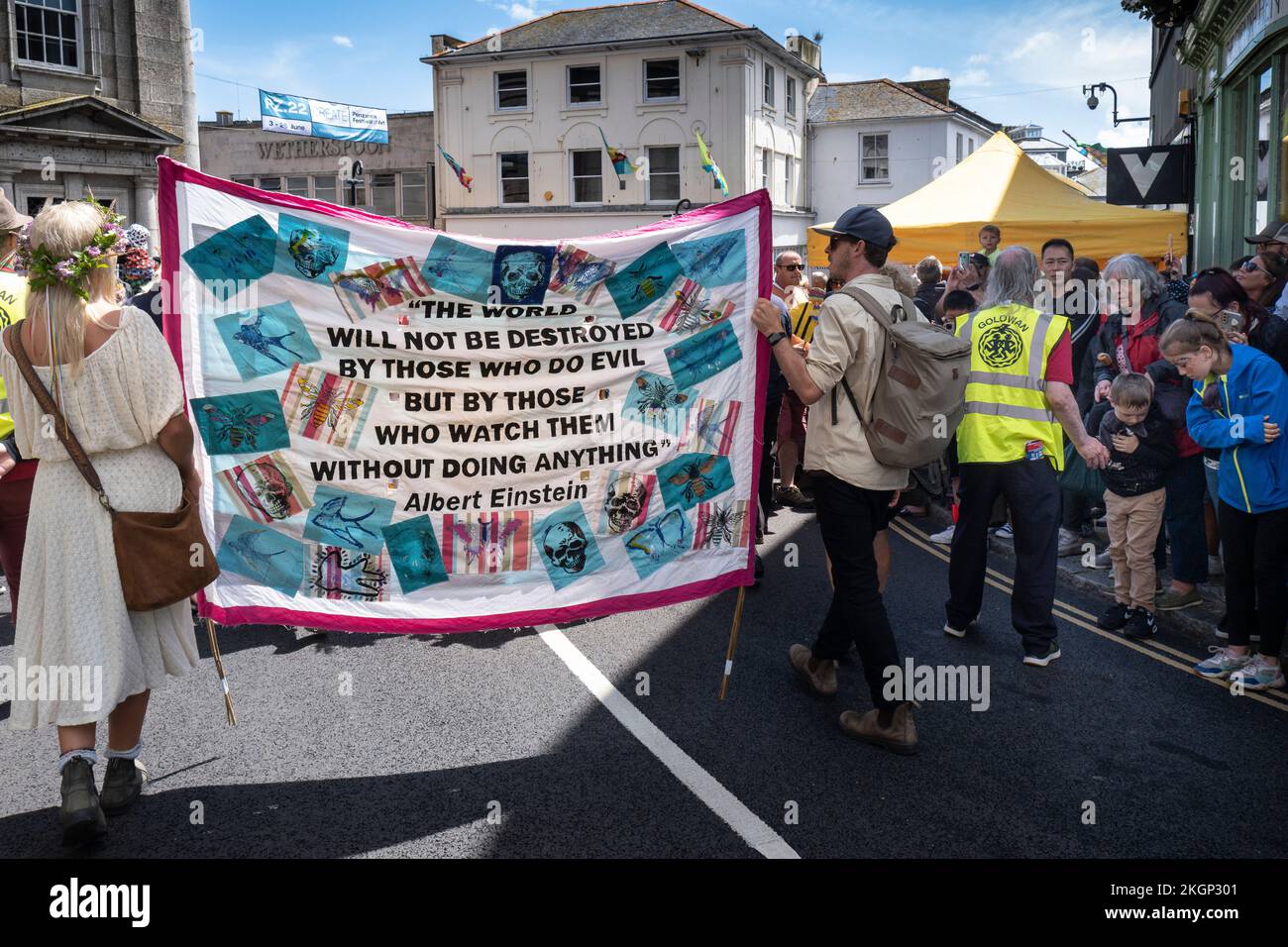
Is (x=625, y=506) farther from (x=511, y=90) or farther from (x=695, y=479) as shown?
(x=511, y=90)

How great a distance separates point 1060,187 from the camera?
13445 mm

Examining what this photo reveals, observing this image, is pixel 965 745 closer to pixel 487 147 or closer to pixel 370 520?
pixel 370 520

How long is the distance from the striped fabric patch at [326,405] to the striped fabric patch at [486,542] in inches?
21.5

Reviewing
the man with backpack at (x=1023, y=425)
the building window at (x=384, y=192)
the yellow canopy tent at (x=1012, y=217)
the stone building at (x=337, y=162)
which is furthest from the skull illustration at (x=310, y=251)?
the building window at (x=384, y=192)

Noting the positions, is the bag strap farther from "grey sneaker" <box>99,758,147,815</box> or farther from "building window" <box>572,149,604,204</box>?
"building window" <box>572,149,604,204</box>

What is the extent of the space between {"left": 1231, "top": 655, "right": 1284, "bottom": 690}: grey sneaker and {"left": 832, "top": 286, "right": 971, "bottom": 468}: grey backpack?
2114 millimetres

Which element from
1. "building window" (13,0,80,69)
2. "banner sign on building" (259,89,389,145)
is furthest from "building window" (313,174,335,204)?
"building window" (13,0,80,69)

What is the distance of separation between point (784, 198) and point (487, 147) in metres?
11.4

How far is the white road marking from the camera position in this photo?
3.88 metres

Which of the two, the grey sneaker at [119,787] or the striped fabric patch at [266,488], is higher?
the striped fabric patch at [266,488]

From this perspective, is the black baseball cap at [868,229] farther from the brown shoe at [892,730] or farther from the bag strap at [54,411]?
the bag strap at [54,411]

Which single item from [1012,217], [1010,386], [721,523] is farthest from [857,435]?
[1012,217]

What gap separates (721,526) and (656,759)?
1.17 m

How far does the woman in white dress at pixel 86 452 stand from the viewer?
12.5ft
